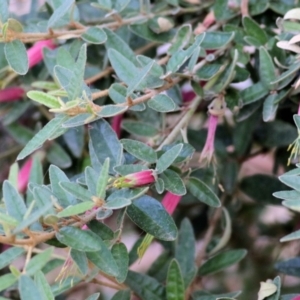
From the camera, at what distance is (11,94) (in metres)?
0.77

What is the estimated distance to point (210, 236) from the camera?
76cm

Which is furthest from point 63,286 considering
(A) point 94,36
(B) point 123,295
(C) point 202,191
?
(A) point 94,36

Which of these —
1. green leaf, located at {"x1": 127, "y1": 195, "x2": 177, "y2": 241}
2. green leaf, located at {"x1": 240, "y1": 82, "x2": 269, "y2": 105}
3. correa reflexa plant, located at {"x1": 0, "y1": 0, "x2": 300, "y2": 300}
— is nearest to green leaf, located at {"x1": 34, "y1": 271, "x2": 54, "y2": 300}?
correa reflexa plant, located at {"x1": 0, "y1": 0, "x2": 300, "y2": 300}

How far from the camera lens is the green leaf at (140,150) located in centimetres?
52

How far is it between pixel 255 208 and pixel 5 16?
568mm

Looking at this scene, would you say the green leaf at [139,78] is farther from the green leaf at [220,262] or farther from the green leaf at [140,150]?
the green leaf at [220,262]

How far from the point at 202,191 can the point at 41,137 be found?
0.60 ft

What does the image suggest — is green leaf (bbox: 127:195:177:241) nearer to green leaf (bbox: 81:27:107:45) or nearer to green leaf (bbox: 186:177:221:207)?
green leaf (bbox: 186:177:221:207)

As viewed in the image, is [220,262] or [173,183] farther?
[220,262]

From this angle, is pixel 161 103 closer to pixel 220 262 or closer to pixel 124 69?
pixel 124 69

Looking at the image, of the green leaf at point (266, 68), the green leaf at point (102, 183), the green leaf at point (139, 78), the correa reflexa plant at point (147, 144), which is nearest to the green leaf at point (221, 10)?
the correa reflexa plant at point (147, 144)

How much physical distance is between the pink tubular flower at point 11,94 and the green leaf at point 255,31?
1.06 feet

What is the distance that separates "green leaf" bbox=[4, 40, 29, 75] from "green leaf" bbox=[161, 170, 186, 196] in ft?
0.55

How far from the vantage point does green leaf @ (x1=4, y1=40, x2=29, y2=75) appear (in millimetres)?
542
